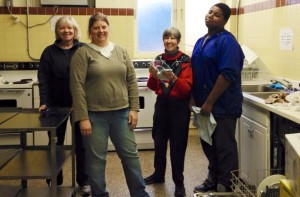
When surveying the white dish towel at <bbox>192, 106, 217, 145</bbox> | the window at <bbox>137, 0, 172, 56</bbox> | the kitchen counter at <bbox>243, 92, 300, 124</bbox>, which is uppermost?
the window at <bbox>137, 0, 172, 56</bbox>

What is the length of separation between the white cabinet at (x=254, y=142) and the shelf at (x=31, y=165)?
1.35m

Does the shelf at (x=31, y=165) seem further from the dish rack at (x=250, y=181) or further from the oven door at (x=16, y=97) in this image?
the oven door at (x=16, y=97)

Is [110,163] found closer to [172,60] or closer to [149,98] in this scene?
[149,98]

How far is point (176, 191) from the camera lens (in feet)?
9.89

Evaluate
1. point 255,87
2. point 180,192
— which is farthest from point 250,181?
point 255,87

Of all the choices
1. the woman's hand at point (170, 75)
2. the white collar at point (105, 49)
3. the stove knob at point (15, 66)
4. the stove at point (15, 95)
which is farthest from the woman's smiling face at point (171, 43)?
the stove knob at point (15, 66)

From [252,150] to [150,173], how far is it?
3.54 ft

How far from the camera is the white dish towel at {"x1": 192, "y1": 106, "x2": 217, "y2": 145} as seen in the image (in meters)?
2.72

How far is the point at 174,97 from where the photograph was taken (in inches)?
113

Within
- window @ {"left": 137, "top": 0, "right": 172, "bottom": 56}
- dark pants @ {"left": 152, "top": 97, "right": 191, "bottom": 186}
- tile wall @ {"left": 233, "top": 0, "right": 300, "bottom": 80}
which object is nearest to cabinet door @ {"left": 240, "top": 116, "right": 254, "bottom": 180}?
dark pants @ {"left": 152, "top": 97, "right": 191, "bottom": 186}

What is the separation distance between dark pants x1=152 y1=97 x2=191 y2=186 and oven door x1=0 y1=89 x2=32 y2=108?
1.58m

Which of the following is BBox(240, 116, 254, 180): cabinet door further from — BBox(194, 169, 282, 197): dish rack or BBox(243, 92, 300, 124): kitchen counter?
BBox(243, 92, 300, 124): kitchen counter

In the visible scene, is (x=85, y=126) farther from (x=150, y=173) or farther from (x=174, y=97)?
(x=150, y=173)

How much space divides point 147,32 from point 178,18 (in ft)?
1.40
